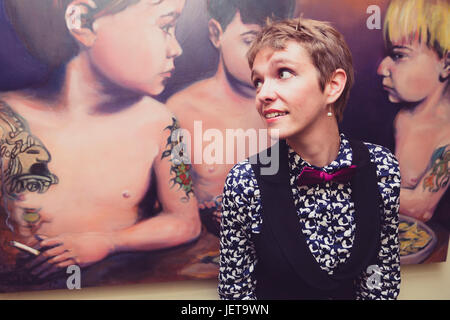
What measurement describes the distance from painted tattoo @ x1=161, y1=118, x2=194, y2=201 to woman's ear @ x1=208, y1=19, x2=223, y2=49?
0.32 meters

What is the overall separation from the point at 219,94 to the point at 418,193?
0.95 metres

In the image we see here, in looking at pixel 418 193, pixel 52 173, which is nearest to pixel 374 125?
pixel 418 193

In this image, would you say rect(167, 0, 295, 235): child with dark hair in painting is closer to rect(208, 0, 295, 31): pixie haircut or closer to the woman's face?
rect(208, 0, 295, 31): pixie haircut

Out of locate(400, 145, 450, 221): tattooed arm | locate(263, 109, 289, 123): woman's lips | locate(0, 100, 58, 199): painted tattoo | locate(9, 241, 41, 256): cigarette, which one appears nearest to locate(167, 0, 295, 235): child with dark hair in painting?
locate(263, 109, 289, 123): woman's lips

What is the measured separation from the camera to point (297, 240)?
89 centimetres

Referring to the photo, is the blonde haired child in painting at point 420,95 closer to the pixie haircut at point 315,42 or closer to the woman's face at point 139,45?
the pixie haircut at point 315,42

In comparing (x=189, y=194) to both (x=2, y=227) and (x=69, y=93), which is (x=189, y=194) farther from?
(x=2, y=227)

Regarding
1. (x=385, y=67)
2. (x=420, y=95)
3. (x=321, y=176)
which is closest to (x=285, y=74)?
(x=321, y=176)

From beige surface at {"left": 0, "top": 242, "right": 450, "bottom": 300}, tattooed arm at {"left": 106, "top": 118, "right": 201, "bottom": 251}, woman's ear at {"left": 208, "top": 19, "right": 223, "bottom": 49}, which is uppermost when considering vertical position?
woman's ear at {"left": 208, "top": 19, "right": 223, "bottom": 49}

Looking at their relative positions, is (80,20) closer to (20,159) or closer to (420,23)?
(20,159)

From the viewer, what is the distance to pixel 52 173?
1.12m

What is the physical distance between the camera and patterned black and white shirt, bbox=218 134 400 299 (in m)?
0.93

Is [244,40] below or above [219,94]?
above

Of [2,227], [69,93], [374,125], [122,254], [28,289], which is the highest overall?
[69,93]
